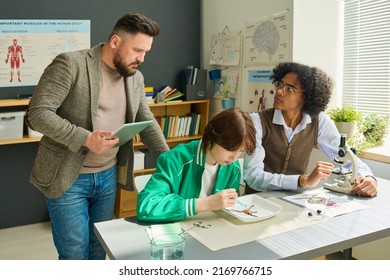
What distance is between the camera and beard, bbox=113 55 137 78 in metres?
1.82

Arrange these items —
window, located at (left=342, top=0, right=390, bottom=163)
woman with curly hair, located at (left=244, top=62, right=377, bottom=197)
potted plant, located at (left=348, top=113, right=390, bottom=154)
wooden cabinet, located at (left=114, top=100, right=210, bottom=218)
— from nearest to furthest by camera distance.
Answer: woman with curly hair, located at (left=244, top=62, right=377, bottom=197)
potted plant, located at (left=348, top=113, right=390, bottom=154)
window, located at (left=342, top=0, right=390, bottom=163)
wooden cabinet, located at (left=114, top=100, right=210, bottom=218)

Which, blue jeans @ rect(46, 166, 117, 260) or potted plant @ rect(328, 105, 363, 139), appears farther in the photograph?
potted plant @ rect(328, 105, 363, 139)

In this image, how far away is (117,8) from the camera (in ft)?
11.9

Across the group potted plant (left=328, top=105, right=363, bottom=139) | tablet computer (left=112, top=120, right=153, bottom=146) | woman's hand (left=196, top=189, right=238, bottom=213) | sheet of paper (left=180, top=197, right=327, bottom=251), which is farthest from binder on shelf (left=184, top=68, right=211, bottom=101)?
woman's hand (left=196, top=189, right=238, bottom=213)

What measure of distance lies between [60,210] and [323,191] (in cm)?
112

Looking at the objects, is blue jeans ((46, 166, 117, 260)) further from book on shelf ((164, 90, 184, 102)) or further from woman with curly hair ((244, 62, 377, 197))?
book on shelf ((164, 90, 184, 102))

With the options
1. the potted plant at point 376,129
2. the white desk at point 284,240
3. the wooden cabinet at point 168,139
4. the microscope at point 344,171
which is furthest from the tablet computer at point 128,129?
the wooden cabinet at point 168,139

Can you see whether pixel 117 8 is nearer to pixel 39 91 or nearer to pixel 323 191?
pixel 39 91

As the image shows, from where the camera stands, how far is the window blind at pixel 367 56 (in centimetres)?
280

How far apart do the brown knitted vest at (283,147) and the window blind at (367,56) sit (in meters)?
1.00

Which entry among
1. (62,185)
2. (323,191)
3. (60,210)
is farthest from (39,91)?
(323,191)

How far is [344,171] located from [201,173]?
647 millimetres

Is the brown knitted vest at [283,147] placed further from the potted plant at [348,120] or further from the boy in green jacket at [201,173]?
the potted plant at [348,120]

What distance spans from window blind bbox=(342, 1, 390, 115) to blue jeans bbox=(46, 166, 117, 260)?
1.90 meters
